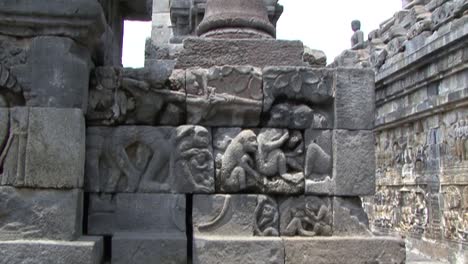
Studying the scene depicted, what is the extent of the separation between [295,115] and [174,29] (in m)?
6.42

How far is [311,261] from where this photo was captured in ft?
14.4

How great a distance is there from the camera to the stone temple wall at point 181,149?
413cm

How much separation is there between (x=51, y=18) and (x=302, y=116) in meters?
2.20

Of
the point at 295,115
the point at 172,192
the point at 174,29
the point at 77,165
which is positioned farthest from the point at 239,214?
the point at 174,29

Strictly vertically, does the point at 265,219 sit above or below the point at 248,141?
below

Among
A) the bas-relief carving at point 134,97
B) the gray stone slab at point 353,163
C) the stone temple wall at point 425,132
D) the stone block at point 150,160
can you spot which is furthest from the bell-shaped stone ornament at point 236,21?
the stone temple wall at point 425,132

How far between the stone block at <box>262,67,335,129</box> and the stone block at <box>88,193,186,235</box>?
1173 mm

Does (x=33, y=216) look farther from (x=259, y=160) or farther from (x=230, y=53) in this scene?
(x=230, y=53)

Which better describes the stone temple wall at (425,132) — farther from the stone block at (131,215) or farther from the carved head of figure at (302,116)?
the stone block at (131,215)

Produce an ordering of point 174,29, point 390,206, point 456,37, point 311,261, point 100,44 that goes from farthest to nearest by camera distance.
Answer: point 390,206, point 174,29, point 456,37, point 100,44, point 311,261

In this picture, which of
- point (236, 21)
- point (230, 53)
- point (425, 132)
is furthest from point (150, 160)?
point (425, 132)

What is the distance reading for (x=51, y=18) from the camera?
164 inches

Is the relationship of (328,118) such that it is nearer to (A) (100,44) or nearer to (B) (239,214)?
(B) (239,214)

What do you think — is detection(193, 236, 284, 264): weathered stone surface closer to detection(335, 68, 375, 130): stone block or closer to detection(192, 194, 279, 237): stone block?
detection(192, 194, 279, 237): stone block
